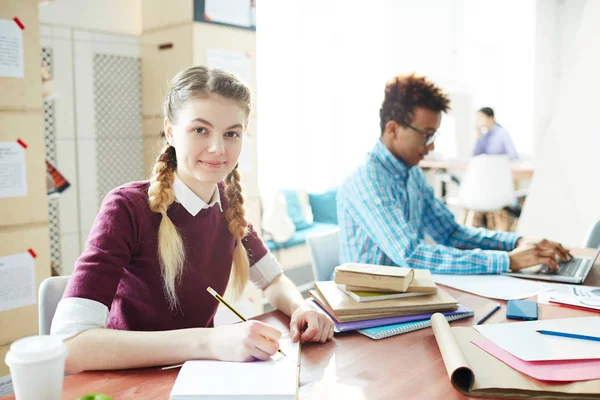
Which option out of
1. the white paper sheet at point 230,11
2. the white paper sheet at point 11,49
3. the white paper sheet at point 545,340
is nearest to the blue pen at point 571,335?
the white paper sheet at point 545,340

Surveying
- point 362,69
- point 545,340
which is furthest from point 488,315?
point 362,69

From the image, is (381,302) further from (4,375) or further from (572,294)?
(4,375)

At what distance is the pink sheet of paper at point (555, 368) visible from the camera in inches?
34.0

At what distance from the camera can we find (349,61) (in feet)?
17.6

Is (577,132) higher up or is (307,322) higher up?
(577,132)

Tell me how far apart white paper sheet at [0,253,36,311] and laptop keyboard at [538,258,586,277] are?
72.4 inches

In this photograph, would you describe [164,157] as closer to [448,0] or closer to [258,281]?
[258,281]

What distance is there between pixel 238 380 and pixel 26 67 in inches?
63.1

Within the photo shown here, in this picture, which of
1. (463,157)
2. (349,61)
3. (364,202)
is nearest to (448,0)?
(463,157)

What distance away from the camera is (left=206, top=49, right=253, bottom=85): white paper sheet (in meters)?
2.58

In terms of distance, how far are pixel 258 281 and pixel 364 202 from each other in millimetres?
499

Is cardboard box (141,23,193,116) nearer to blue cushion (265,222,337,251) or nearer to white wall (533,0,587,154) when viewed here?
blue cushion (265,222,337,251)

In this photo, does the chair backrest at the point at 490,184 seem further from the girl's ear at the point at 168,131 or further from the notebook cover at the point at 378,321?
the girl's ear at the point at 168,131

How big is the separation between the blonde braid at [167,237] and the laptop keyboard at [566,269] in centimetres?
116
